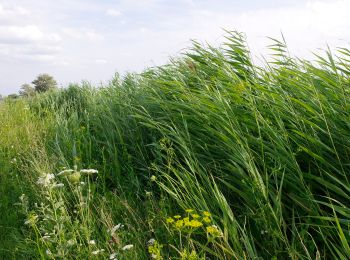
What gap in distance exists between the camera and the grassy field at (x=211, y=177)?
2.42 metres

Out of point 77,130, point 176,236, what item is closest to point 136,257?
point 176,236

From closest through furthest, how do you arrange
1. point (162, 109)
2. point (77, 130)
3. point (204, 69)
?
point (162, 109) → point (204, 69) → point (77, 130)

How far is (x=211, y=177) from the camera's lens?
2902mm

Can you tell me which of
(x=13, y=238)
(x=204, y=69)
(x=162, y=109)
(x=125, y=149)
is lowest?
(x=13, y=238)

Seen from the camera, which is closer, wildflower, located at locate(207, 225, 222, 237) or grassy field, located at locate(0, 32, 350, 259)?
wildflower, located at locate(207, 225, 222, 237)

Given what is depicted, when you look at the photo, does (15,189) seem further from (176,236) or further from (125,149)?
(176,236)

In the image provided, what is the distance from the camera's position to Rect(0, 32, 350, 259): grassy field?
242 cm

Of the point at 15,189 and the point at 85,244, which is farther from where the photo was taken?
the point at 15,189

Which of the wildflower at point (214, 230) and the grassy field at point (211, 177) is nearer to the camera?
the wildflower at point (214, 230)

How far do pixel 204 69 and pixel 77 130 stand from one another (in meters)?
1.70

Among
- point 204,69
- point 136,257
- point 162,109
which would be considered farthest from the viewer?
point 204,69

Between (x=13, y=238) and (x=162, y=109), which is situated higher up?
(x=162, y=109)

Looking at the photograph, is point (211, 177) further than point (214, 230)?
Yes

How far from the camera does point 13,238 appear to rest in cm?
335
